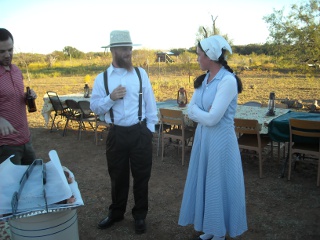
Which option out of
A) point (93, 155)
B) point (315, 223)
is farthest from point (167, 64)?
point (315, 223)

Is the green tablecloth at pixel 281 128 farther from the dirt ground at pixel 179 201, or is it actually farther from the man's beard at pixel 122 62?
the man's beard at pixel 122 62

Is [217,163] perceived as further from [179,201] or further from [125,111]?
[179,201]

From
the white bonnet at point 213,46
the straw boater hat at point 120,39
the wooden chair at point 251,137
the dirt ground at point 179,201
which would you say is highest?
the straw boater hat at point 120,39

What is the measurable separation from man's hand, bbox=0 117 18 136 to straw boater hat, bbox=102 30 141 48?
1.04 m

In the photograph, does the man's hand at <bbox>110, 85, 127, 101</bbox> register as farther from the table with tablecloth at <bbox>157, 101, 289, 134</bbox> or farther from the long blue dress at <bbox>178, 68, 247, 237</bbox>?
the table with tablecloth at <bbox>157, 101, 289, 134</bbox>

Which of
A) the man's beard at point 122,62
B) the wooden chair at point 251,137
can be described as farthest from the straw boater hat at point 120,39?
the wooden chair at point 251,137

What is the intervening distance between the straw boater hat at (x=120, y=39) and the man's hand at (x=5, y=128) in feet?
3.41

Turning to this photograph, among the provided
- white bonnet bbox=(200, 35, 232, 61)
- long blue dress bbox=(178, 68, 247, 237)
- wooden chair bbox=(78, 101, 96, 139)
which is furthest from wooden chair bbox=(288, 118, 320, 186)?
wooden chair bbox=(78, 101, 96, 139)

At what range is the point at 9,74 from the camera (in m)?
2.28

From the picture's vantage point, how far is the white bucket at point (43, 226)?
170 cm

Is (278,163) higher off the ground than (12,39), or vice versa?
(12,39)

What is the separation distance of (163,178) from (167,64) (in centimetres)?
2396

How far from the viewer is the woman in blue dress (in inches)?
86.5

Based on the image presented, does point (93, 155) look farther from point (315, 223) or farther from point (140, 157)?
point (315, 223)
